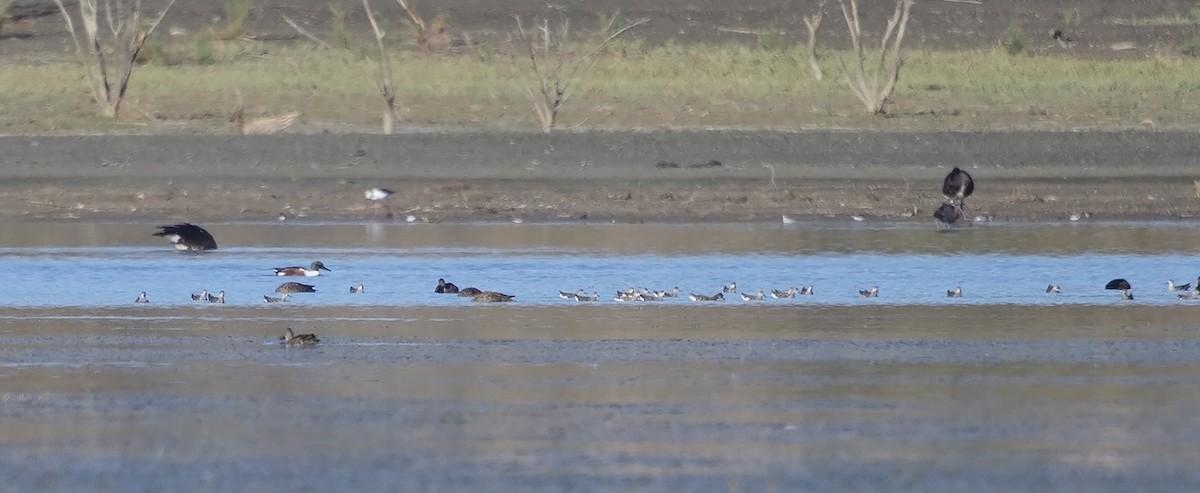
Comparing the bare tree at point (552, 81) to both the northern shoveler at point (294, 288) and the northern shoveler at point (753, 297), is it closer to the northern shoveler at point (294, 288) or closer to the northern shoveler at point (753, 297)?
the northern shoveler at point (294, 288)

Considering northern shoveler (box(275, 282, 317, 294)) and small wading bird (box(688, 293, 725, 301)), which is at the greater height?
northern shoveler (box(275, 282, 317, 294))

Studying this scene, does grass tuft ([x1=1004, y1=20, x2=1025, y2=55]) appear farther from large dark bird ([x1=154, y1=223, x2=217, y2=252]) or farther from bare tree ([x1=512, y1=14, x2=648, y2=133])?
large dark bird ([x1=154, y1=223, x2=217, y2=252])

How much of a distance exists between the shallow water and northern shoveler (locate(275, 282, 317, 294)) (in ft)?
0.43

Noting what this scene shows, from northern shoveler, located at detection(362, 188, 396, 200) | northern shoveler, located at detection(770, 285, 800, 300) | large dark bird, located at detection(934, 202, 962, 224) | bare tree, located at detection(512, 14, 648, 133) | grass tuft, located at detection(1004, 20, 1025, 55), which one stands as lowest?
northern shoveler, located at detection(770, 285, 800, 300)

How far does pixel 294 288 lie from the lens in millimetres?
10797

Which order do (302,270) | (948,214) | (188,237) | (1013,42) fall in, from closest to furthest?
(302,270) → (188,237) → (948,214) → (1013,42)

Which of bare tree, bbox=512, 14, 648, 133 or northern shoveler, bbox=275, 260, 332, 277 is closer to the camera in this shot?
northern shoveler, bbox=275, 260, 332, 277

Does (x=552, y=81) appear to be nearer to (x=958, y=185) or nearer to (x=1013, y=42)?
(x=958, y=185)

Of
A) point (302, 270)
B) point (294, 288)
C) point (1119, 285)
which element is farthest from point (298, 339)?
point (1119, 285)

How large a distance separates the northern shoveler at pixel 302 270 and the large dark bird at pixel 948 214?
5883mm

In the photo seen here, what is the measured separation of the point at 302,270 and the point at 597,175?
250 inches

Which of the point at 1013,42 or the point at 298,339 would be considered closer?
the point at 298,339

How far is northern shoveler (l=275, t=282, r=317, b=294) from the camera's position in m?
10.7

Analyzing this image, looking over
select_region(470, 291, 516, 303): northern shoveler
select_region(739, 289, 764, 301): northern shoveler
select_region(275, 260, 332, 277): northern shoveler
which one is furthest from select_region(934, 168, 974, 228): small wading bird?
select_region(470, 291, 516, 303): northern shoveler
